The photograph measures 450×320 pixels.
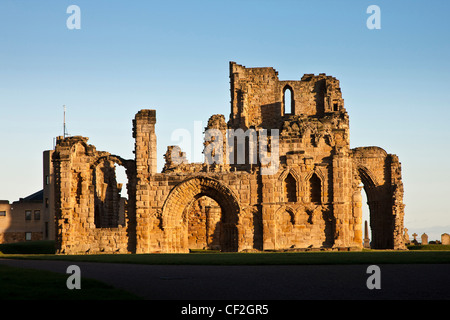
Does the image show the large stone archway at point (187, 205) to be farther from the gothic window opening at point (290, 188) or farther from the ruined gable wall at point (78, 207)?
the gothic window opening at point (290, 188)

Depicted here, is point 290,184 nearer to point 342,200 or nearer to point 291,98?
point 342,200

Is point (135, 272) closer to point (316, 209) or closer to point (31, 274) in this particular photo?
point (31, 274)

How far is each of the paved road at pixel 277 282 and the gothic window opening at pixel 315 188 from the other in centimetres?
1520

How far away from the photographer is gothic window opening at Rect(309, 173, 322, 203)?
34.3m

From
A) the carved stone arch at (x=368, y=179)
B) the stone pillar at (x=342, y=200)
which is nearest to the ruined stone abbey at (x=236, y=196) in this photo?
the stone pillar at (x=342, y=200)

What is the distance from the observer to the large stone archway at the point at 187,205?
111ft

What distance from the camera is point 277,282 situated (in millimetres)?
14664

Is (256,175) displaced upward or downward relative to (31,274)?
upward

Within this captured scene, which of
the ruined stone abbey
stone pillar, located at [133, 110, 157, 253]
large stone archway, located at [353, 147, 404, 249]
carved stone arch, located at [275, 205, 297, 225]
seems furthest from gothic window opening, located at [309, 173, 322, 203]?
stone pillar, located at [133, 110, 157, 253]

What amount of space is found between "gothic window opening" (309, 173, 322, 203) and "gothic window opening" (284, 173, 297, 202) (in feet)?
2.58

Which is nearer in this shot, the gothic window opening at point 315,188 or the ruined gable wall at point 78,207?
the ruined gable wall at point 78,207
